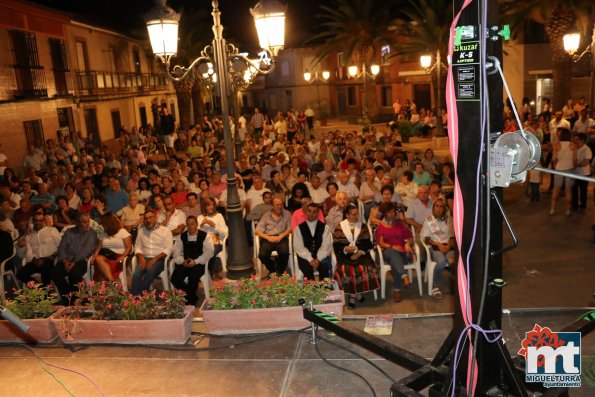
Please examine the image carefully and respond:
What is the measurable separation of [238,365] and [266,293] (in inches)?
29.9

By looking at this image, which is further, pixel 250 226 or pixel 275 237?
pixel 250 226

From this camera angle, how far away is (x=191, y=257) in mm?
7426

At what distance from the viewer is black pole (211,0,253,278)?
21.6 feet

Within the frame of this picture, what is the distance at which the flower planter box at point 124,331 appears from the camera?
16.7 feet

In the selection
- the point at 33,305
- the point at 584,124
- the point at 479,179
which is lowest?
the point at 33,305

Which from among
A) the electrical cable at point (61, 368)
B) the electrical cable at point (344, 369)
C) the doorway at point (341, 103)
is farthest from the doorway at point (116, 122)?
the electrical cable at point (344, 369)

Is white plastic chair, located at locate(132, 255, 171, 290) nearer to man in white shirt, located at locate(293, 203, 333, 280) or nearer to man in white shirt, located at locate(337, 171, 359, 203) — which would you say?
man in white shirt, located at locate(293, 203, 333, 280)

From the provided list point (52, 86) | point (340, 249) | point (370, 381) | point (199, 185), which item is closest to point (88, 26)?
point (52, 86)

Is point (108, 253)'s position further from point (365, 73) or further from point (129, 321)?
point (365, 73)

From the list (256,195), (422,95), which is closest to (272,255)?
(256,195)

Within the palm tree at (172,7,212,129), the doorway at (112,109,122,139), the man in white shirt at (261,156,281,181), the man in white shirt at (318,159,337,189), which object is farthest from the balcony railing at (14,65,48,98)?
the man in white shirt at (318,159,337,189)

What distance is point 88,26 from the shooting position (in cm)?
2470

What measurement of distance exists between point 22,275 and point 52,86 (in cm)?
1557

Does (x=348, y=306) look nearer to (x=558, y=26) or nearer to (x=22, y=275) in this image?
(x=22, y=275)
